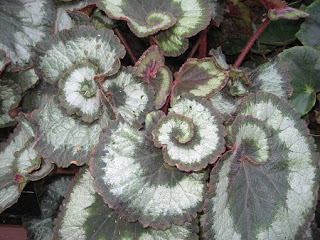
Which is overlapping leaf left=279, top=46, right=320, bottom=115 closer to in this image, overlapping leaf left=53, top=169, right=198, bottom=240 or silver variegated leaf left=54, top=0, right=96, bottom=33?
overlapping leaf left=53, top=169, right=198, bottom=240

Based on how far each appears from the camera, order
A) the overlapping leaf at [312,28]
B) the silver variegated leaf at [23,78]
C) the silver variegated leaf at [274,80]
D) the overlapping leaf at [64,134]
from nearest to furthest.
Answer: the overlapping leaf at [64,134]
the silver variegated leaf at [274,80]
the silver variegated leaf at [23,78]
the overlapping leaf at [312,28]

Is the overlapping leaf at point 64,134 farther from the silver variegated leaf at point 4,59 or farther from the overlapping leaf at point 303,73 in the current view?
the overlapping leaf at point 303,73

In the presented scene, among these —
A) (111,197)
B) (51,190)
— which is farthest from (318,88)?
(51,190)

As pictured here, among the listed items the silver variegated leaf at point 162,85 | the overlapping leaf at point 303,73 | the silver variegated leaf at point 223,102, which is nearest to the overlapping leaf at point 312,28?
the overlapping leaf at point 303,73

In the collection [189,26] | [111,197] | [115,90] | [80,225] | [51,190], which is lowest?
[51,190]

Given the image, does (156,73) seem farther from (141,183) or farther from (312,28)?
(312,28)

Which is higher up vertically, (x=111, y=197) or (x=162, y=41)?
(x=162, y=41)

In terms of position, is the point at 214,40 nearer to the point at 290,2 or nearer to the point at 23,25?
the point at 290,2
